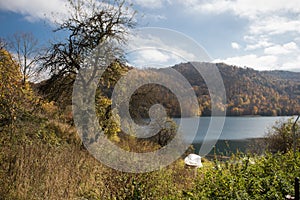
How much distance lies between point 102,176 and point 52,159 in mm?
875

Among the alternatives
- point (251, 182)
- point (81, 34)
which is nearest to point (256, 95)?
point (81, 34)

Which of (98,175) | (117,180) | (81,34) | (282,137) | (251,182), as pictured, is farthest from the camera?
(282,137)

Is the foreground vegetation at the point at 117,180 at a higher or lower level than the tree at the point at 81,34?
lower

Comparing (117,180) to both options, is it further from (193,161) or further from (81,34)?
(81,34)

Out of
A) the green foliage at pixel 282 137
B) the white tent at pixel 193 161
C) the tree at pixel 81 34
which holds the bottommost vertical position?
the white tent at pixel 193 161

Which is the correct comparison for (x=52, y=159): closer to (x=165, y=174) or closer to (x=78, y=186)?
(x=78, y=186)

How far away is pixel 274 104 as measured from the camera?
53.0m

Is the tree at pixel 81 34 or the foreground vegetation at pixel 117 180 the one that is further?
the tree at pixel 81 34

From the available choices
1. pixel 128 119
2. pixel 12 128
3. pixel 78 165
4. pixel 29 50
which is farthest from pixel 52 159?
pixel 29 50

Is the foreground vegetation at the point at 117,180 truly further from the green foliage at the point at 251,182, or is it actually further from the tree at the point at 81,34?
the tree at the point at 81,34

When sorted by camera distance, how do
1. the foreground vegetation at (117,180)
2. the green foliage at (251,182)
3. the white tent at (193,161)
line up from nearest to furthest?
the green foliage at (251,182)
the foreground vegetation at (117,180)
the white tent at (193,161)

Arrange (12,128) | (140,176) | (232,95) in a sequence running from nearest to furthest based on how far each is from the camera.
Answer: (140,176)
(12,128)
(232,95)

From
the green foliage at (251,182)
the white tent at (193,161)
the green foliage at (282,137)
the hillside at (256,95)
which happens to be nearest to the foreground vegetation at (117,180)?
the green foliage at (251,182)

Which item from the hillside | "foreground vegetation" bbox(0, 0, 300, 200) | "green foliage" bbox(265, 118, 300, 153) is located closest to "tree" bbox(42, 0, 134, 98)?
"foreground vegetation" bbox(0, 0, 300, 200)
